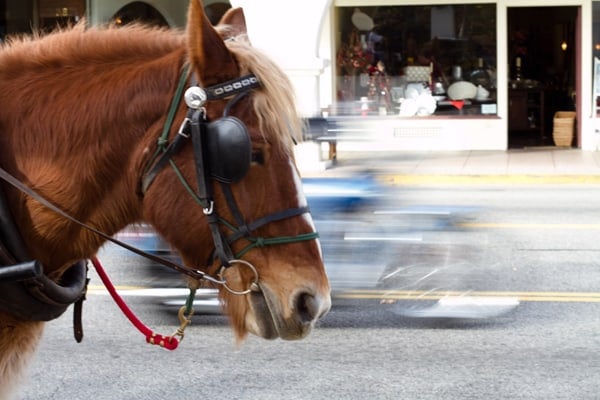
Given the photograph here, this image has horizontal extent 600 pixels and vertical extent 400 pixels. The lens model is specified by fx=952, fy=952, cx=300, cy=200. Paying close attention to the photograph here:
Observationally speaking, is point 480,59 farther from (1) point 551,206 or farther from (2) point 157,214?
(2) point 157,214

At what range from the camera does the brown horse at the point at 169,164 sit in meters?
2.76

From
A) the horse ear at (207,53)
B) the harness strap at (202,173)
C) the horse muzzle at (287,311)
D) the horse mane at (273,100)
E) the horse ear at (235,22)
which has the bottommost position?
the horse muzzle at (287,311)

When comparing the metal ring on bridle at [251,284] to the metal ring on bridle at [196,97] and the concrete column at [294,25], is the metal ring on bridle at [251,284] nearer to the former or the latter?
the metal ring on bridle at [196,97]

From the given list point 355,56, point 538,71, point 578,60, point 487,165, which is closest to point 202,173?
point 487,165

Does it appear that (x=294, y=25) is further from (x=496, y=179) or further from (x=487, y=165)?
(x=496, y=179)

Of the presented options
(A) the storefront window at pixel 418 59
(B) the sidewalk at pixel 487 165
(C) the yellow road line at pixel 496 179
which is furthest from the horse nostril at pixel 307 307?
(A) the storefront window at pixel 418 59

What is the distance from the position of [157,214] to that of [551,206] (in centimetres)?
1096

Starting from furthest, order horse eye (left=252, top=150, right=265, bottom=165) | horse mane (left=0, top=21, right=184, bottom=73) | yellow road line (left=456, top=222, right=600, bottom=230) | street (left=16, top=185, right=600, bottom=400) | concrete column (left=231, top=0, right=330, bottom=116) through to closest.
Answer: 1. concrete column (left=231, top=0, right=330, bottom=116)
2. yellow road line (left=456, top=222, right=600, bottom=230)
3. street (left=16, top=185, right=600, bottom=400)
4. horse mane (left=0, top=21, right=184, bottom=73)
5. horse eye (left=252, top=150, right=265, bottom=165)

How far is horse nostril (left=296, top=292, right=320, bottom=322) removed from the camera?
9.04 ft

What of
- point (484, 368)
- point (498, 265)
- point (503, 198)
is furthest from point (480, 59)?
point (484, 368)

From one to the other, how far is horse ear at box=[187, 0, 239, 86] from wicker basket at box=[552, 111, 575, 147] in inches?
715

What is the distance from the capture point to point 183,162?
2779 millimetres

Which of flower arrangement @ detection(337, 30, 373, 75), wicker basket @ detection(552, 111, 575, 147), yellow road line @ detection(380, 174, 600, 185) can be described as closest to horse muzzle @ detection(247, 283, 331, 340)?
yellow road line @ detection(380, 174, 600, 185)

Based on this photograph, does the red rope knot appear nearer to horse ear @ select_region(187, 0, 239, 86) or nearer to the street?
horse ear @ select_region(187, 0, 239, 86)
